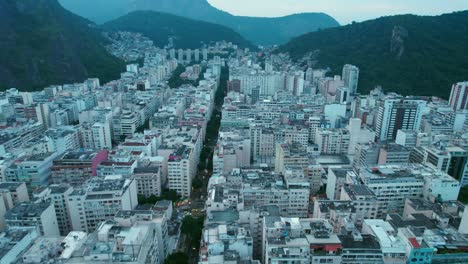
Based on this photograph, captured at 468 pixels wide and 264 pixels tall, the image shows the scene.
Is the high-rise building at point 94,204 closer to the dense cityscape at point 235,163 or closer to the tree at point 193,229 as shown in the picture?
the dense cityscape at point 235,163

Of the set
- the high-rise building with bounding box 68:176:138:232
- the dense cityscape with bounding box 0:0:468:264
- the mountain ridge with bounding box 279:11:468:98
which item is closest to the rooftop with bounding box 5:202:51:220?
the dense cityscape with bounding box 0:0:468:264

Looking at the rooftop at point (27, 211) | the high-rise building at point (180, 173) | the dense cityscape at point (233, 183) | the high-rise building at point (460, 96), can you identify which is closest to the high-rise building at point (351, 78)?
the dense cityscape at point (233, 183)

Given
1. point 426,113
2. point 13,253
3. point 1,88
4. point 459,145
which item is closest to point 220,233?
point 13,253

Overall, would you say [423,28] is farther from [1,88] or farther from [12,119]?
[1,88]

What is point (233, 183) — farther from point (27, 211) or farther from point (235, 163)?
point (27, 211)

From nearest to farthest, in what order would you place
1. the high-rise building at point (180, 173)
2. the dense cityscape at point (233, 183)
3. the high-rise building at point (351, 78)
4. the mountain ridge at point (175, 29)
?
the dense cityscape at point (233, 183)
the high-rise building at point (180, 173)
the high-rise building at point (351, 78)
the mountain ridge at point (175, 29)

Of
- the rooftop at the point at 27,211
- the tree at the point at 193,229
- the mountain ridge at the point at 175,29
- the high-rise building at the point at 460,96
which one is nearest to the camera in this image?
the rooftop at the point at 27,211
